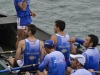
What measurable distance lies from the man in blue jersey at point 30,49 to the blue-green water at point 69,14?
27.8 feet

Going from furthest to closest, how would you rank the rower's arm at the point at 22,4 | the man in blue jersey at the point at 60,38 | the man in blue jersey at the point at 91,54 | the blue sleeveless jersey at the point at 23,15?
the blue sleeveless jersey at the point at 23,15
the rower's arm at the point at 22,4
the man in blue jersey at the point at 60,38
the man in blue jersey at the point at 91,54

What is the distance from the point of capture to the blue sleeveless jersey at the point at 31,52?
9.58 meters

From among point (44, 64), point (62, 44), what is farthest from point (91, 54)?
point (44, 64)

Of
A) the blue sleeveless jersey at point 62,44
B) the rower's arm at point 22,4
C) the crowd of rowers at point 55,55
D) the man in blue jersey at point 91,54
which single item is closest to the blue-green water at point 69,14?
the rower's arm at point 22,4

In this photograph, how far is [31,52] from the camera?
962 cm

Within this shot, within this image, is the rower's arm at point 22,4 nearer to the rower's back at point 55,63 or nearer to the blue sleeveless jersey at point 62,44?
the blue sleeveless jersey at point 62,44

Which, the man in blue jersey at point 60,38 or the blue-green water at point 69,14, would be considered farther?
the blue-green water at point 69,14

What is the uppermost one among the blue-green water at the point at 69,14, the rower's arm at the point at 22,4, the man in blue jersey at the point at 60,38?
the rower's arm at the point at 22,4

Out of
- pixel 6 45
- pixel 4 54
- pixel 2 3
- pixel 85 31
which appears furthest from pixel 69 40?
pixel 2 3

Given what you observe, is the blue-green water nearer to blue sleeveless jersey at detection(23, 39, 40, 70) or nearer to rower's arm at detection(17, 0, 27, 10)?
rower's arm at detection(17, 0, 27, 10)

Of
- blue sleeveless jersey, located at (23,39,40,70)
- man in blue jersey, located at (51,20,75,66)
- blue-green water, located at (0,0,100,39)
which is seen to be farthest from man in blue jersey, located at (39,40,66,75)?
blue-green water, located at (0,0,100,39)

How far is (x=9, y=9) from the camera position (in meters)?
22.2

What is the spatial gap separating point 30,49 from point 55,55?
88 cm

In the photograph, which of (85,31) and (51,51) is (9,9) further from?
(51,51)
